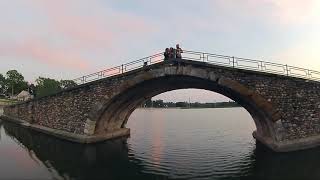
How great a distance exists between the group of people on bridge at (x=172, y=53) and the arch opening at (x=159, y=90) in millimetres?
1783

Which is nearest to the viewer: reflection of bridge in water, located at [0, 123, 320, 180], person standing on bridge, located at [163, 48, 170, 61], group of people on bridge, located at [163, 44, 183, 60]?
reflection of bridge in water, located at [0, 123, 320, 180]

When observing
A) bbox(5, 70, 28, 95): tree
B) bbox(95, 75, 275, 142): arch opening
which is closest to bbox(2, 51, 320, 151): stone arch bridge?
bbox(95, 75, 275, 142): arch opening

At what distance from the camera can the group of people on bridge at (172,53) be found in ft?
92.4

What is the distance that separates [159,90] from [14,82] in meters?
110

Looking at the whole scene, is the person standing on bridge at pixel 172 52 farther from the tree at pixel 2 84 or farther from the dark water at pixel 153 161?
the tree at pixel 2 84

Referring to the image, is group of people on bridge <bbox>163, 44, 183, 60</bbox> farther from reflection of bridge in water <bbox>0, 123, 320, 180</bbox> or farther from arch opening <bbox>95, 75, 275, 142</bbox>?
reflection of bridge in water <bbox>0, 123, 320, 180</bbox>

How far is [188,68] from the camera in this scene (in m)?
27.0

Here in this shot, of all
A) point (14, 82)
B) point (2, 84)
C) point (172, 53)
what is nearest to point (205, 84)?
point (172, 53)

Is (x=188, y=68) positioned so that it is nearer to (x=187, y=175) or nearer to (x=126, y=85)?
(x=126, y=85)


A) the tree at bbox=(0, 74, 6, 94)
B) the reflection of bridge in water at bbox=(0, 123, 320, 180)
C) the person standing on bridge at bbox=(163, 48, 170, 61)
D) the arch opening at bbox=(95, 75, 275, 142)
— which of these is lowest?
the reflection of bridge in water at bbox=(0, 123, 320, 180)

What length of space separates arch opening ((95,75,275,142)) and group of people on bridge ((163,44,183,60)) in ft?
5.85

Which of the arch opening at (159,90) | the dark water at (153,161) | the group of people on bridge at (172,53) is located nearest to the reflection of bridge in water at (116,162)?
the dark water at (153,161)

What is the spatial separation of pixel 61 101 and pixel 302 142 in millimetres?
24506

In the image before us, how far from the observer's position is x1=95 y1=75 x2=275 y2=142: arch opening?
27312mm
